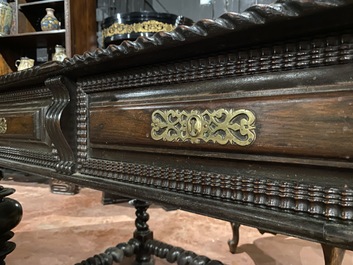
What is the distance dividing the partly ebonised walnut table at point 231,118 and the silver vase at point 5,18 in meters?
2.12

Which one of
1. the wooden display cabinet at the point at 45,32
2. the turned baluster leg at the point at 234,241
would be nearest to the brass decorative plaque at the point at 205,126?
the turned baluster leg at the point at 234,241

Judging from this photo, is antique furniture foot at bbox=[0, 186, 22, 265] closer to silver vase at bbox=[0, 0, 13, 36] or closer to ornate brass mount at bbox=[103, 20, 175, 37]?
ornate brass mount at bbox=[103, 20, 175, 37]

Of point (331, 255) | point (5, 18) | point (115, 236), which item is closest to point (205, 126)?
point (331, 255)

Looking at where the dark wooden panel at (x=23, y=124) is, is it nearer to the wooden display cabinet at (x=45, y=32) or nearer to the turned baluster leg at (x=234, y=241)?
the turned baluster leg at (x=234, y=241)

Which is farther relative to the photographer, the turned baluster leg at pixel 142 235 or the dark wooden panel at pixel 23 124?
the turned baluster leg at pixel 142 235

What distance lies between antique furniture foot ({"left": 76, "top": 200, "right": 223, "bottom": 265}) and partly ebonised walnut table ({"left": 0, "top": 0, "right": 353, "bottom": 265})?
0.56 metres

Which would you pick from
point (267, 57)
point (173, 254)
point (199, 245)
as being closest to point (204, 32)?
point (267, 57)

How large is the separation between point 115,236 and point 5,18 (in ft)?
6.22

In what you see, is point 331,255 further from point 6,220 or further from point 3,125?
point 3,125

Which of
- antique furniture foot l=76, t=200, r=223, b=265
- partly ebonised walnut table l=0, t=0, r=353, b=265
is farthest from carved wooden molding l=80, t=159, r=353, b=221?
antique furniture foot l=76, t=200, r=223, b=265

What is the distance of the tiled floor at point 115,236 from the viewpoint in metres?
1.29

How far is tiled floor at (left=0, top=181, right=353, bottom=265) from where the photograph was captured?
4.23 feet

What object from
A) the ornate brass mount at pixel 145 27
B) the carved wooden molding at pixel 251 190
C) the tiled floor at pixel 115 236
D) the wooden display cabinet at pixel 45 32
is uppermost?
the wooden display cabinet at pixel 45 32

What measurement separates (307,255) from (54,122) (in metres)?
1.15
